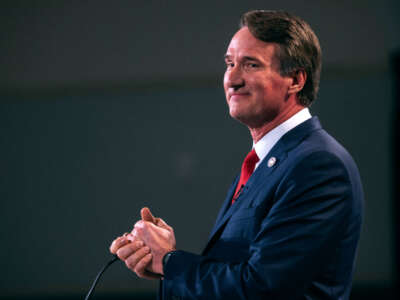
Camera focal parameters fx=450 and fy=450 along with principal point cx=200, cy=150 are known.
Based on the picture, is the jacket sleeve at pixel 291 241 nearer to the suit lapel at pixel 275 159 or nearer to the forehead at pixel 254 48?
the suit lapel at pixel 275 159

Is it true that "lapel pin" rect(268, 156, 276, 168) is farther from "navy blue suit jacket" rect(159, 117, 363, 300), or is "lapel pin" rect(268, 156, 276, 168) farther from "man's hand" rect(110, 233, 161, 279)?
"man's hand" rect(110, 233, 161, 279)

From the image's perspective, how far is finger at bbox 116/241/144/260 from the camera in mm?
1136

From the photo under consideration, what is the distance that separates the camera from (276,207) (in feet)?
3.18

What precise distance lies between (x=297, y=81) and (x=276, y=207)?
0.42 meters

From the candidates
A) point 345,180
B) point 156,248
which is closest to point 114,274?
point 156,248

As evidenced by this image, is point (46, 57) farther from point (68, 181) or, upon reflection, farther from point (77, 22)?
point (68, 181)

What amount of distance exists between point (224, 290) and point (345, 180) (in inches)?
13.8

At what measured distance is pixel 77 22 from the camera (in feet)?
13.7

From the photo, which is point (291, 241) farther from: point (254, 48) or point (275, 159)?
point (254, 48)

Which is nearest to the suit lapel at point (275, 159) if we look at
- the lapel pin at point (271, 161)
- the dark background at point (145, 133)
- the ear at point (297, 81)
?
the lapel pin at point (271, 161)

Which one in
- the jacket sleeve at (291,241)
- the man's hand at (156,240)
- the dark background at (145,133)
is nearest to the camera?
the jacket sleeve at (291,241)

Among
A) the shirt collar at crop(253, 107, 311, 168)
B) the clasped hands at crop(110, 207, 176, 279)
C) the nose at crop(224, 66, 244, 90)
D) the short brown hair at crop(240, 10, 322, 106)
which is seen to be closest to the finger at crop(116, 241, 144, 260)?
the clasped hands at crop(110, 207, 176, 279)

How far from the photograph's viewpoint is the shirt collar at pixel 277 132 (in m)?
1.18

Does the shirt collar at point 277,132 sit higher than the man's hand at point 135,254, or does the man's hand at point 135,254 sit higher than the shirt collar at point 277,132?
the shirt collar at point 277,132
